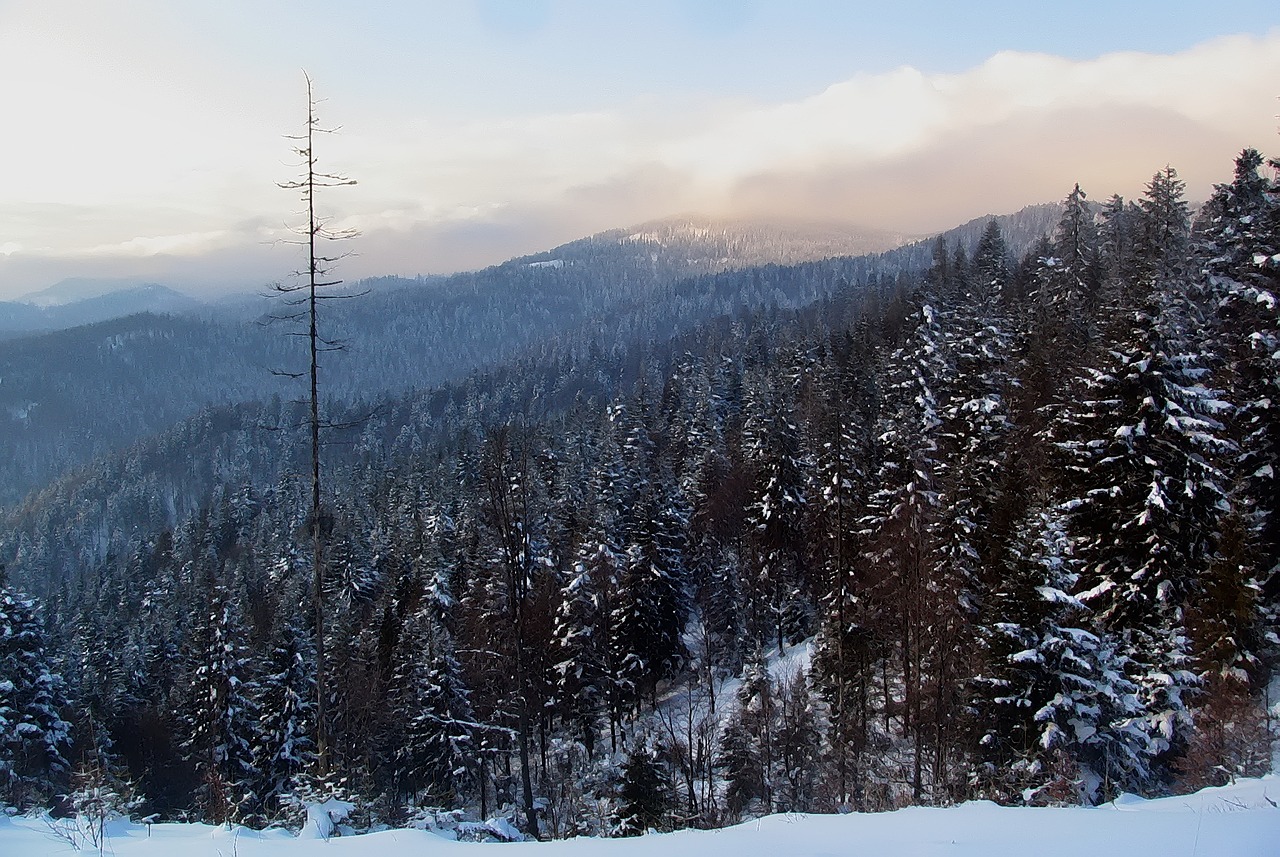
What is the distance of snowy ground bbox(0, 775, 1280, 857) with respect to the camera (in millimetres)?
5301

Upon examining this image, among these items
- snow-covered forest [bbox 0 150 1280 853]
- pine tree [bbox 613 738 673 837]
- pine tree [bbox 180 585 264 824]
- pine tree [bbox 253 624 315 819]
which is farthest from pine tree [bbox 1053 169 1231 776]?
pine tree [bbox 180 585 264 824]

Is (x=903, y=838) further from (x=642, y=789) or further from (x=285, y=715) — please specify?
(x=285, y=715)

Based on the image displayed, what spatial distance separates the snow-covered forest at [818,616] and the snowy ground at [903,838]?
7.39 feet

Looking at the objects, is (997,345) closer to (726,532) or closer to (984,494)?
(984,494)

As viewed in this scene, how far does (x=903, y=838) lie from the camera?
5770 millimetres

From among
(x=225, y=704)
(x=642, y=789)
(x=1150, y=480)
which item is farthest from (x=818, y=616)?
(x=225, y=704)

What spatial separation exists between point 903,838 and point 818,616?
89.9 ft

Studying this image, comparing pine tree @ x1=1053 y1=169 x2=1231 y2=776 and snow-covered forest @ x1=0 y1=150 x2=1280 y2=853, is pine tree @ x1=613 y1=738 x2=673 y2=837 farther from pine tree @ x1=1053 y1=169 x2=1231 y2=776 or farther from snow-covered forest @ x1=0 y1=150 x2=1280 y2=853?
pine tree @ x1=1053 y1=169 x2=1231 y2=776

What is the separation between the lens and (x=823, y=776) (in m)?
21.2

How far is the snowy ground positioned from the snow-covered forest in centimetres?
225

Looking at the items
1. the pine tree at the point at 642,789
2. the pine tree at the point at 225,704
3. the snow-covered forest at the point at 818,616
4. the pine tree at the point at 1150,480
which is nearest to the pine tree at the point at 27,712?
the snow-covered forest at the point at 818,616

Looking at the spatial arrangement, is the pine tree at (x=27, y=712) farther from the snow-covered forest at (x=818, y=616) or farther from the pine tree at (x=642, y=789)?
the pine tree at (x=642, y=789)

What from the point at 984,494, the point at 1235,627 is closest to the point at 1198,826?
the point at 1235,627

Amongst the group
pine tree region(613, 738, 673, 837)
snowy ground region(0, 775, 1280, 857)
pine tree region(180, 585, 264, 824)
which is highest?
snowy ground region(0, 775, 1280, 857)
